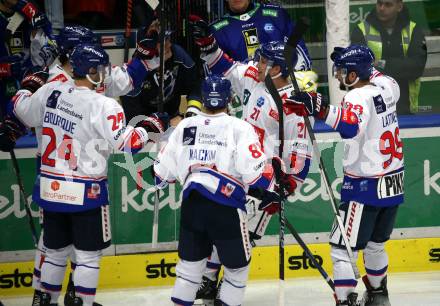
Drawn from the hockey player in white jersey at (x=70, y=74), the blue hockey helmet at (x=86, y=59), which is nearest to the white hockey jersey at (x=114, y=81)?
the hockey player in white jersey at (x=70, y=74)

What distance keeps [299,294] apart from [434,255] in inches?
38.1

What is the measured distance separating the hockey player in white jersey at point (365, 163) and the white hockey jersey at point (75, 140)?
1.09m

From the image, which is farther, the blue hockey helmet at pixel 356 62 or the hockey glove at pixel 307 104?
the blue hockey helmet at pixel 356 62

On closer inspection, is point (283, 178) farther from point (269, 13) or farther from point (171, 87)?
point (269, 13)

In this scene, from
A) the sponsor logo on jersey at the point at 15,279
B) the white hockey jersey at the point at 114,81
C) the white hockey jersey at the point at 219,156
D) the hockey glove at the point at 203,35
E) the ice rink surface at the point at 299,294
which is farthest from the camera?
the sponsor logo on jersey at the point at 15,279

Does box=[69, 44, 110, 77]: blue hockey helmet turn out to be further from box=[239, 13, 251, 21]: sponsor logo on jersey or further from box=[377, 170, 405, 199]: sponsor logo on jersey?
box=[377, 170, 405, 199]: sponsor logo on jersey

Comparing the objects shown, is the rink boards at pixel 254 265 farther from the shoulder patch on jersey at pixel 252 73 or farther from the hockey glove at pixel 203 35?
the hockey glove at pixel 203 35

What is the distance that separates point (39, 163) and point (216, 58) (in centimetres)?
117

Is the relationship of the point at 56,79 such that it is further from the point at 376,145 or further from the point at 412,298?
the point at 412,298

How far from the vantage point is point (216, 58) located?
6.91 m

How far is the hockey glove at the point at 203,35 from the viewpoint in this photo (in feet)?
22.1

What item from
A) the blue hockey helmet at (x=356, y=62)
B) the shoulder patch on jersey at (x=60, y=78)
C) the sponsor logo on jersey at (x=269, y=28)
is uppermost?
the sponsor logo on jersey at (x=269, y=28)

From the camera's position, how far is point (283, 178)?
646cm

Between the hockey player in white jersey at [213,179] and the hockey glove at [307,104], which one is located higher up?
the hockey glove at [307,104]
